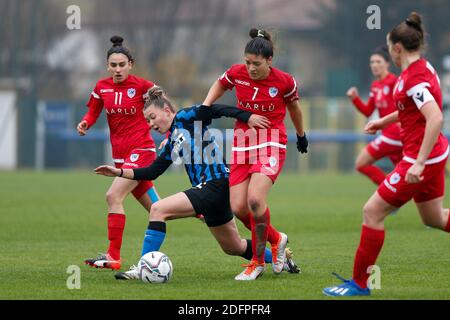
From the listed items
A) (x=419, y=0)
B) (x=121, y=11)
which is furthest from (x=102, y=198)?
(x=121, y=11)

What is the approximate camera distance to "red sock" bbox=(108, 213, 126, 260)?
899 cm

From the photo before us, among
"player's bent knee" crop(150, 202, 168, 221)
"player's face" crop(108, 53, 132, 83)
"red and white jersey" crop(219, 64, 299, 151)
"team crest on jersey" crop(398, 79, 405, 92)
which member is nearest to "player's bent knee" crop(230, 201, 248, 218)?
"red and white jersey" crop(219, 64, 299, 151)

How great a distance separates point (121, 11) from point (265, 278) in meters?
35.3

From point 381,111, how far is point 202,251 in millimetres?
4627

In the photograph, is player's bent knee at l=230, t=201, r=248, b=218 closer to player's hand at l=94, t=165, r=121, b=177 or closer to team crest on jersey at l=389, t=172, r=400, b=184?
player's hand at l=94, t=165, r=121, b=177

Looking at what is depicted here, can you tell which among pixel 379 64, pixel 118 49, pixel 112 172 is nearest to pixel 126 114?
pixel 118 49

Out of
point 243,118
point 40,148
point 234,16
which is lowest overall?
point 40,148

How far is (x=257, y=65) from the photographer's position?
8172 mm

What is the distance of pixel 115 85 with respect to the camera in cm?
951

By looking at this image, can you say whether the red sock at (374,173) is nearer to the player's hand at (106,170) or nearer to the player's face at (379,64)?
the player's face at (379,64)

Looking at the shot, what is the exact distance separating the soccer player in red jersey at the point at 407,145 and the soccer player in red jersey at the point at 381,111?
6.53m

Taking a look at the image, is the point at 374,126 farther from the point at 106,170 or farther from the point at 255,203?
the point at 106,170

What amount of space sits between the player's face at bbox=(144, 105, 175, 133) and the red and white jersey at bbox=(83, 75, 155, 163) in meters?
1.33
